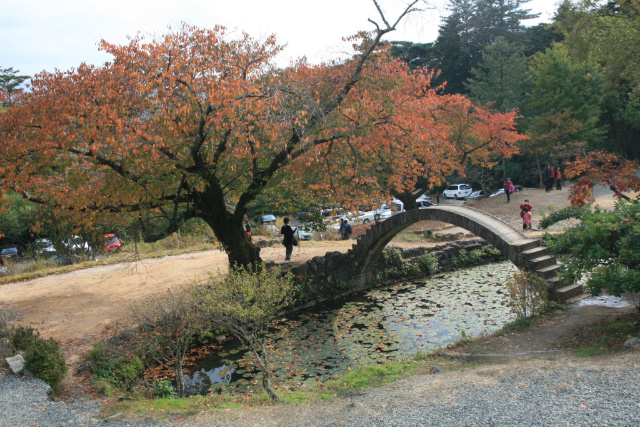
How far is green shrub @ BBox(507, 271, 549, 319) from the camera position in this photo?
9.37 metres

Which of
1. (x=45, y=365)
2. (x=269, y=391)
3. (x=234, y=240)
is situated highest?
(x=234, y=240)

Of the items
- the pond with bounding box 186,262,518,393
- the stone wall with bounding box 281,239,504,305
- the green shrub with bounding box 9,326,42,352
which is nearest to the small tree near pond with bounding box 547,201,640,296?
the pond with bounding box 186,262,518,393

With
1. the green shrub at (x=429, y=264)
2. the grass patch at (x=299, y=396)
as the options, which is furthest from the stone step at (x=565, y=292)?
the green shrub at (x=429, y=264)

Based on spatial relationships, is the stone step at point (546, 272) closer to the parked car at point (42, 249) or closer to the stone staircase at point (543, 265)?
the stone staircase at point (543, 265)

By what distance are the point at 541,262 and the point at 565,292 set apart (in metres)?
0.77

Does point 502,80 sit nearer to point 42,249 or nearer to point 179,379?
point 42,249

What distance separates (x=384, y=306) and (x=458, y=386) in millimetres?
7371

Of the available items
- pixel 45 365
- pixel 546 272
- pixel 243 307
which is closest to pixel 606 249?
pixel 546 272

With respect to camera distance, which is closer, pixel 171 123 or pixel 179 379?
Result: pixel 179 379

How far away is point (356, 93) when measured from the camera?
11766mm

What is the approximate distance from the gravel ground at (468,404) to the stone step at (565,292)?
10.7ft

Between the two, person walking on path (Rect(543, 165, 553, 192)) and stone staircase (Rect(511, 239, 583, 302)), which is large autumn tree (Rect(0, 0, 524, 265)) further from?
person walking on path (Rect(543, 165, 553, 192))

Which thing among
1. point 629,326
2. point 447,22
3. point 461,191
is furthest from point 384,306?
point 447,22

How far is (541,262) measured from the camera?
10.2 metres
